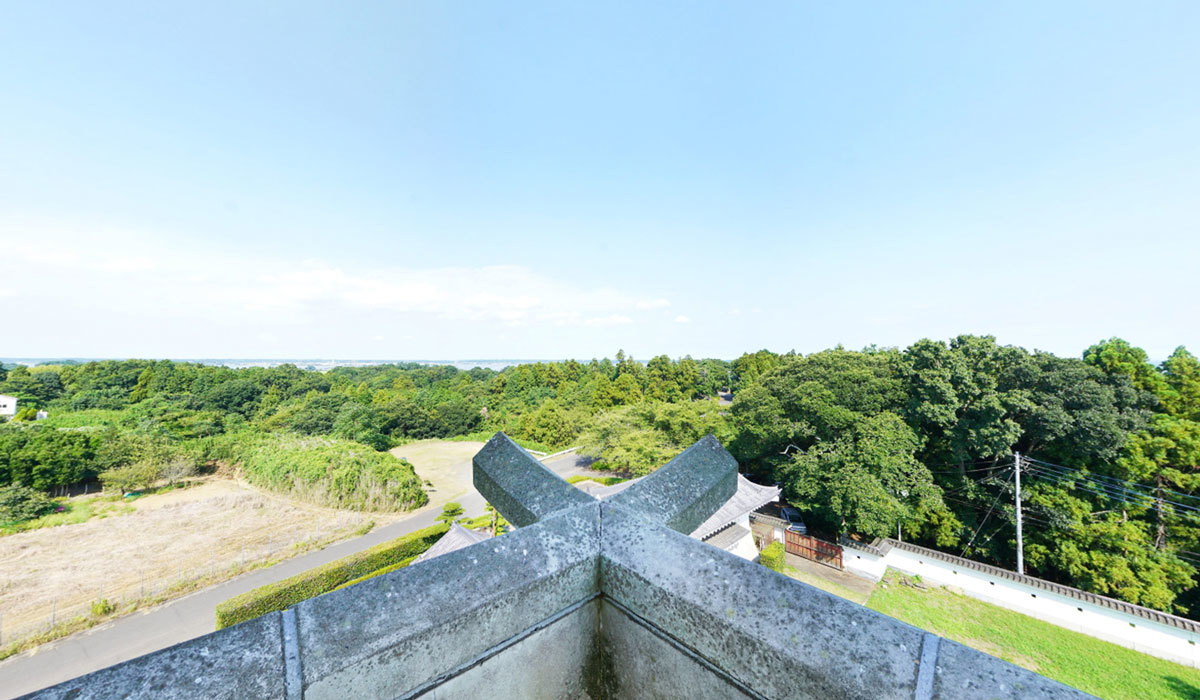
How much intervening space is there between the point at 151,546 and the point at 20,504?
735 cm

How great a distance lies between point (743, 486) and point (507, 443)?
13.4 metres

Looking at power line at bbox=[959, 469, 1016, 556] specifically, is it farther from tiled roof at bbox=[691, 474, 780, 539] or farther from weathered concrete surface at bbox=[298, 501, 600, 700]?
weathered concrete surface at bbox=[298, 501, 600, 700]

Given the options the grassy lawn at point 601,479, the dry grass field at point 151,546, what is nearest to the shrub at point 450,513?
the dry grass field at point 151,546

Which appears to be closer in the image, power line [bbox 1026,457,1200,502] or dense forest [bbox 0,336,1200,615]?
power line [bbox 1026,457,1200,502]

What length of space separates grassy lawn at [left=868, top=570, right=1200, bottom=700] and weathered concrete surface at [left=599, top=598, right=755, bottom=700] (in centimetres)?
1068

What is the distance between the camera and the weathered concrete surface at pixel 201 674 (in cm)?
75

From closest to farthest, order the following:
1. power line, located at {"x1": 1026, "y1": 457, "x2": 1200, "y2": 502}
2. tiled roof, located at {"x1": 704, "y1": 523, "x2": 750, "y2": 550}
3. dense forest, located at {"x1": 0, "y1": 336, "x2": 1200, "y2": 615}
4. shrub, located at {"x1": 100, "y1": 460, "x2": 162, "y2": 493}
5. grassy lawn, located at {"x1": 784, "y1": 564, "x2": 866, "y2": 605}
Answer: power line, located at {"x1": 1026, "y1": 457, "x2": 1200, "y2": 502} < dense forest, located at {"x1": 0, "y1": 336, "x2": 1200, "y2": 615} < tiled roof, located at {"x1": 704, "y1": 523, "x2": 750, "y2": 550} < grassy lawn, located at {"x1": 784, "y1": 564, "x2": 866, "y2": 605} < shrub, located at {"x1": 100, "y1": 460, "x2": 162, "y2": 493}

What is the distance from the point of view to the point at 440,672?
100cm

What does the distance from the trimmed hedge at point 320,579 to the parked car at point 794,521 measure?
1302 centimetres

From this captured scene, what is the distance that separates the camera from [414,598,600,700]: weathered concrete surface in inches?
41.7

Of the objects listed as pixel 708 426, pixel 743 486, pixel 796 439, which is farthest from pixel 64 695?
pixel 708 426

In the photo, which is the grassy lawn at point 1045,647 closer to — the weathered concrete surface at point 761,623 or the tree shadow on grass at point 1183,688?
A: the tree shadow on grass at point 1183,688

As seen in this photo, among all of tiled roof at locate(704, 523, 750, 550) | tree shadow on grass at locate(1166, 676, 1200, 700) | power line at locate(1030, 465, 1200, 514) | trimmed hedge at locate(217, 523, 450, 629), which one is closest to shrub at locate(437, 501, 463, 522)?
trimmed hedge at locate(217, 523, 450, 629)

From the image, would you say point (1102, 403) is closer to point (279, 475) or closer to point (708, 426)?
point (708, 426)
